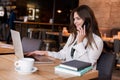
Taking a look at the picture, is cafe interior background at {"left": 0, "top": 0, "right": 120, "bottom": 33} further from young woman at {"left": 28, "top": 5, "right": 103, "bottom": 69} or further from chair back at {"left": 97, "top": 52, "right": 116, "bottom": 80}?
chair back at {"left": 97, "top": 52, "right": 116, "bottom": 80}

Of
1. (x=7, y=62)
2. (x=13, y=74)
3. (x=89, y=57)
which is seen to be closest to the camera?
(x=13, y=74)

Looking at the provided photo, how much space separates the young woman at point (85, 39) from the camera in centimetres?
203

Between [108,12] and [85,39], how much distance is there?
597cm

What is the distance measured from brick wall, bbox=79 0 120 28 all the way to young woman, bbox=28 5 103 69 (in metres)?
5.68

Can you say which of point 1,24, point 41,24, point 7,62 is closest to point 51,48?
point 41,24

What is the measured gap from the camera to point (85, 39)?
2.14m

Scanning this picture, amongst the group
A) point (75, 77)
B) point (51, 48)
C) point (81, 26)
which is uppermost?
point (81, 26)

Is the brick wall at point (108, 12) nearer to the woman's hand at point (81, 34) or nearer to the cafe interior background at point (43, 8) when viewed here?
the cafe interior background at point (43, 8)

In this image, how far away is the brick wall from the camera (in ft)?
25.0

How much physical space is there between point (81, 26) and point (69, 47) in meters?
0.27

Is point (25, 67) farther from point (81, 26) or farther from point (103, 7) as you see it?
point (103, 7)

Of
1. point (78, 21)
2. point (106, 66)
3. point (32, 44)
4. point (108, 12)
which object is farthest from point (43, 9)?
point (106, 66)

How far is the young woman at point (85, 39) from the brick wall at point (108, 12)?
18.6 ft

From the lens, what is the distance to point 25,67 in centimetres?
143
